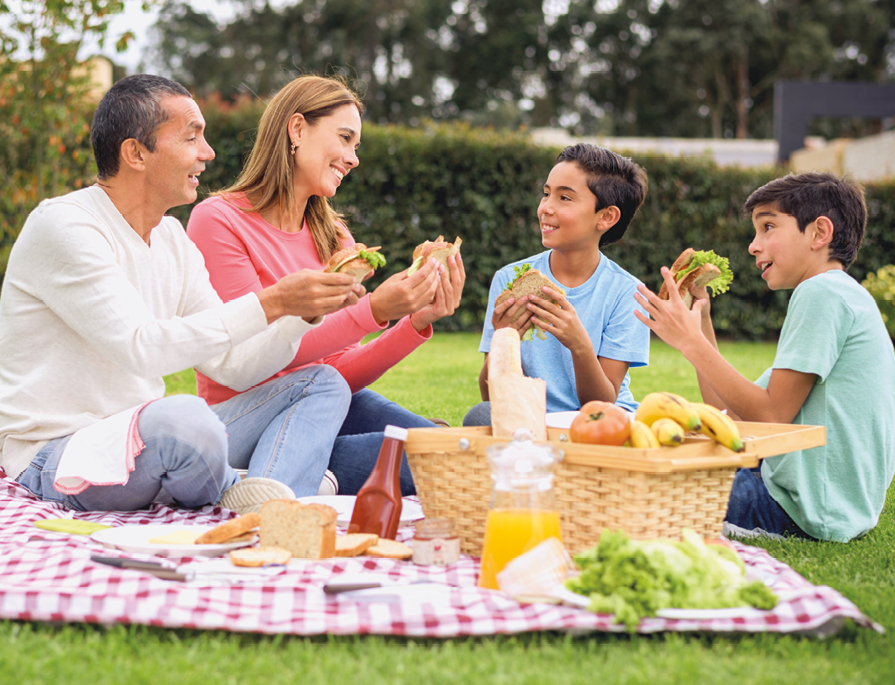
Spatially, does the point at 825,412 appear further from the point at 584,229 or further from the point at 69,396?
the point at 69,396

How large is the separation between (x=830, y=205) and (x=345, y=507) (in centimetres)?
225

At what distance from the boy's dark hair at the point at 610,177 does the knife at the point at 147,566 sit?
259cm

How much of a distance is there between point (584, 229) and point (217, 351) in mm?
1894

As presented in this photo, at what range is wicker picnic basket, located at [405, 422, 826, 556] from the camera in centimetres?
236

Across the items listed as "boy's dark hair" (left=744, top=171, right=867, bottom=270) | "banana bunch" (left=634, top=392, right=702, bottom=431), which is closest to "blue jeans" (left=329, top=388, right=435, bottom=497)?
"banana bunch" (left=634, top=392, right=702, bottom=431)

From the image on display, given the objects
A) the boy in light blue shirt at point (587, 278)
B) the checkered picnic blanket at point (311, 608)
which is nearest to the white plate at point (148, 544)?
the checkered picnic blanket at point (311, 608)

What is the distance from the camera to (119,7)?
25.4 feet

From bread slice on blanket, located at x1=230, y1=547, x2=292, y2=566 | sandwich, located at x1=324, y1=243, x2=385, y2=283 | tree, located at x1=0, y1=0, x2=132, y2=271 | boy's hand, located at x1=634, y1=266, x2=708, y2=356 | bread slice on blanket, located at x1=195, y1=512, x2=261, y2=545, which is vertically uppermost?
tree, located at x1=0, y1=0, x2=132, y2=271

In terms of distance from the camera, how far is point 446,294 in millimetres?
3557

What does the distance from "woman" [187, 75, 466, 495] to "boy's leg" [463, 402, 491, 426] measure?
1.21ft

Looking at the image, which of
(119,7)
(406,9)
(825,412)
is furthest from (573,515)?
(406,9)

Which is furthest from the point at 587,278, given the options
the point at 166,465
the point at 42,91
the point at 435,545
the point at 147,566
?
the point at 42,91

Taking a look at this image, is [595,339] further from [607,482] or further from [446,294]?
[607,482]

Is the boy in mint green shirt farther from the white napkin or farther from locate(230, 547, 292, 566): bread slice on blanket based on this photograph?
the white napkin
